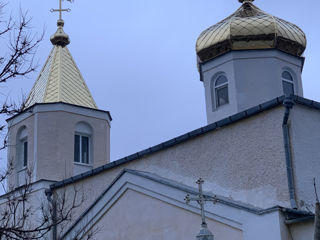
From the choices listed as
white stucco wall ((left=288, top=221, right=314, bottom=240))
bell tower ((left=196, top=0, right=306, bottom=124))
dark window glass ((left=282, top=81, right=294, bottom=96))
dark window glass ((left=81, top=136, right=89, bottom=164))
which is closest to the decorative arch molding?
dark window glass ((left=81, top=136, right=89, bottom=164))

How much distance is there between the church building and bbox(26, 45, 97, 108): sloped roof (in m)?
0.04

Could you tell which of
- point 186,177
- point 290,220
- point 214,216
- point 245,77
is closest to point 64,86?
point 245,77

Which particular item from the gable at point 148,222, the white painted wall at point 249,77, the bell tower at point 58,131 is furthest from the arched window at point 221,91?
the gable at point 148,222

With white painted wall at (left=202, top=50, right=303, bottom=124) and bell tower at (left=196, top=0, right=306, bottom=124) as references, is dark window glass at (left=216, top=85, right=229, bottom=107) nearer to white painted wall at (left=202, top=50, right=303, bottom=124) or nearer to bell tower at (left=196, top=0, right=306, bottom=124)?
bell tower at (left=196, top=0, right=306, bottom=124)

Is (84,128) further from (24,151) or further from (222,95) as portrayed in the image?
(222,95)

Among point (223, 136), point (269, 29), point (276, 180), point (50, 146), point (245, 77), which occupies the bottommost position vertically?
point (276, 180)

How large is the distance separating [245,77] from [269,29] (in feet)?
4.02

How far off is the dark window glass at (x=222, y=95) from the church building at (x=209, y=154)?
0.03 meters

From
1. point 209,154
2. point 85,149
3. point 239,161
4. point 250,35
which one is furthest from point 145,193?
point 250,35

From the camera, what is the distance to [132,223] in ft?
39.9

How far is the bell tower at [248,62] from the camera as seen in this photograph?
1514 centimetres

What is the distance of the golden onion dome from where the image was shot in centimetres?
1537

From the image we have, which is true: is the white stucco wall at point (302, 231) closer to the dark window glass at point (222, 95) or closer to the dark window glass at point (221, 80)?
the dark window glass at point (222, 95)

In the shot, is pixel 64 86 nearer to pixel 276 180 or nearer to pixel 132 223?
pixel 132 223
